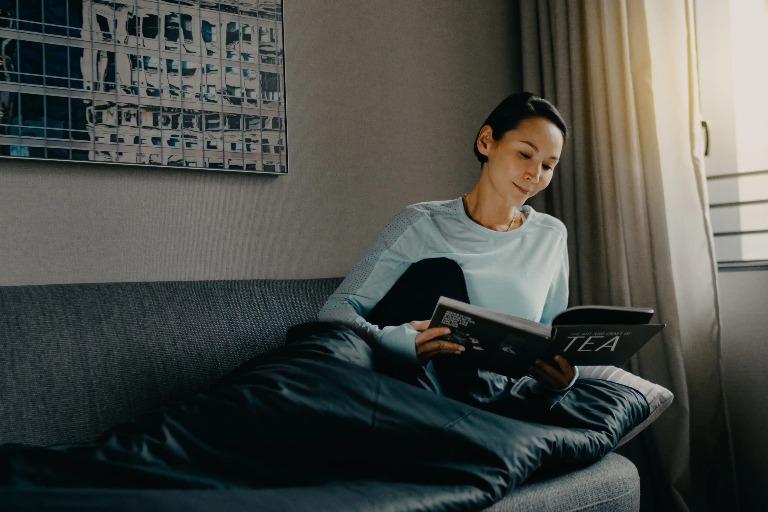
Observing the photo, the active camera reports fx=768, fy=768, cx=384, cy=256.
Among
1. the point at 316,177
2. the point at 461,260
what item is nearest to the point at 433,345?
the point at 461,260

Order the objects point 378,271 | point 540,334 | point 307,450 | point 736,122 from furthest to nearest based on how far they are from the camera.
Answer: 1. point 736,122
2. point 378,271
3. point 540,334
4. point 307,450

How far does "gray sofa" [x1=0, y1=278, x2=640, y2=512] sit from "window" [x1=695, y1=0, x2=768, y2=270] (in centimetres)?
115

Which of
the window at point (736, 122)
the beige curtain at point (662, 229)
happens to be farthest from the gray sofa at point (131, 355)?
the window at point (736, 122)

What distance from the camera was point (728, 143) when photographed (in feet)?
8.43

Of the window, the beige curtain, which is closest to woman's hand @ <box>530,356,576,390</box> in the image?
the beige curtain

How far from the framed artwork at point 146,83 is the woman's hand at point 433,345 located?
0.94m

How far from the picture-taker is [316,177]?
2.52 metres

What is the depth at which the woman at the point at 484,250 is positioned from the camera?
191 centimetres

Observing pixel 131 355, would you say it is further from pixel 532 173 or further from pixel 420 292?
pixel 532 173

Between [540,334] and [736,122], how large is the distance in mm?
1489

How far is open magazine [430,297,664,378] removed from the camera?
1.50 m

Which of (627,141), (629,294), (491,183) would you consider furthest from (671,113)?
(491,183)

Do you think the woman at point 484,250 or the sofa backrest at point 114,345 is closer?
the sofa backrest at point 114,345

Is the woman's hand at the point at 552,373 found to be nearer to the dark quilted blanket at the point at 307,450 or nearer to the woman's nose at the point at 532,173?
the dark quilted blanket at the point at 307,450
